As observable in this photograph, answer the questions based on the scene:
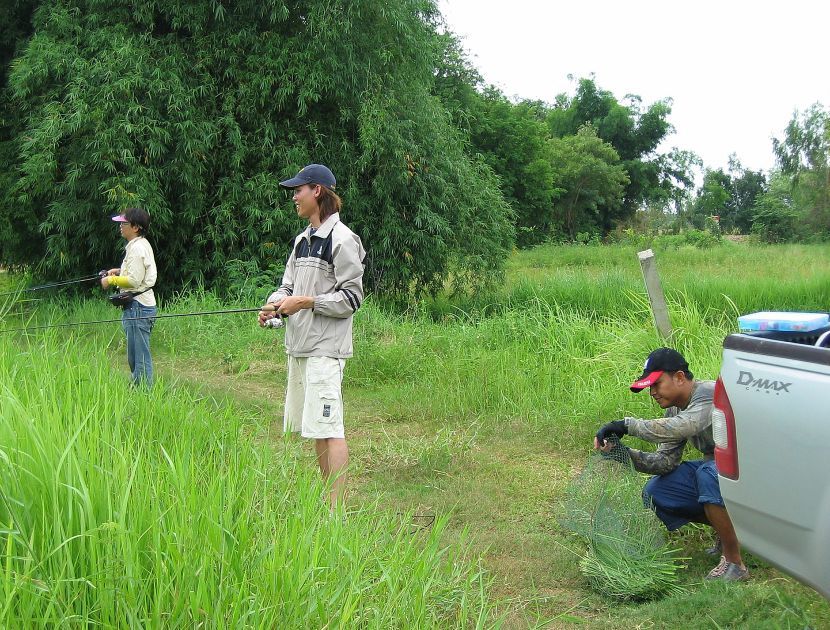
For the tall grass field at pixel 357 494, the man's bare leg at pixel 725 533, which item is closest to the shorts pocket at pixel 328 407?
the tall grass field at pixel 357 494

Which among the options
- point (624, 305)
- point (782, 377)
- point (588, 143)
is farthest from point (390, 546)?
point (588, 143)

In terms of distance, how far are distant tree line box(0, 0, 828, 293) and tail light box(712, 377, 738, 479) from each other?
10335 millimetres

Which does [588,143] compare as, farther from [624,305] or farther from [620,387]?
[620,387]

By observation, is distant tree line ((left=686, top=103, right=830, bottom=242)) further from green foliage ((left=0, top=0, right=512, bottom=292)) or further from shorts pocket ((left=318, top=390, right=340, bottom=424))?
shorts pocket ((left=318, top=390, right=340, bottom=424))

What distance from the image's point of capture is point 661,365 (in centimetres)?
423

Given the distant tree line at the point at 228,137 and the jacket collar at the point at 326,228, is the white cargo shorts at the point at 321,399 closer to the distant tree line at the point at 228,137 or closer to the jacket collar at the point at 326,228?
the jacket collar at the point at 326,228

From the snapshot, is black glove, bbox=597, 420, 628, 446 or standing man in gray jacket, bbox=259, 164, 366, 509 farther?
standing man in gray jacket, bbox=259, 164, 366, 509

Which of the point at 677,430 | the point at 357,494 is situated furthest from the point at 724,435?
the point at 357,494

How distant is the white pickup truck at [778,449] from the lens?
8.68 ft

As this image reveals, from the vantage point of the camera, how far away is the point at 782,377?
2.79 m

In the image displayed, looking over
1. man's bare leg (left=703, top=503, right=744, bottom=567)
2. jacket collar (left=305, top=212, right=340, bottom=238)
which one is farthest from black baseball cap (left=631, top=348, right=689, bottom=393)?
jacket collar (left=305, top=212, right=340, bottom=238)

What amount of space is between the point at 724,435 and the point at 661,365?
1171 millimetres

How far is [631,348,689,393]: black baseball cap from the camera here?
4.22 metres

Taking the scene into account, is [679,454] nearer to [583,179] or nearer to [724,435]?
[724,435]
